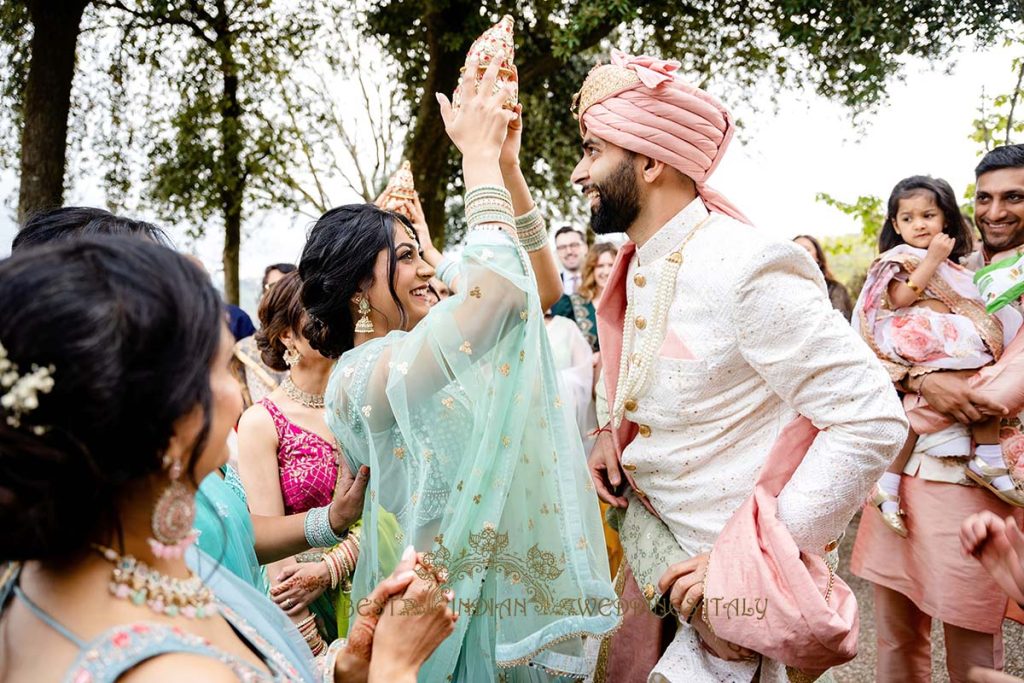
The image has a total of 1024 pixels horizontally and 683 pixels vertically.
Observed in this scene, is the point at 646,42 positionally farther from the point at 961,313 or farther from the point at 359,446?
the point at 359,446

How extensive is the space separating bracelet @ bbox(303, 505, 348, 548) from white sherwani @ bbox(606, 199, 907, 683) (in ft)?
3.02

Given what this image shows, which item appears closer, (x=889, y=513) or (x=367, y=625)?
(x=367, y=625)

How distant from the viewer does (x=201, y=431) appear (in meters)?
1.21

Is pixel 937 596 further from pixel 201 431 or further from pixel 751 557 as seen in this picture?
pixel 201 431

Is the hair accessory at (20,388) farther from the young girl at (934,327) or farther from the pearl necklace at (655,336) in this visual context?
the young girl at (934,327)

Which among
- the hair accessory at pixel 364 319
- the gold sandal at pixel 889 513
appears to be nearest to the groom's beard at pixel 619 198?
the hair accessory at pixel 364 319

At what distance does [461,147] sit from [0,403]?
129 cm

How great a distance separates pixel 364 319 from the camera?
2.48 metres

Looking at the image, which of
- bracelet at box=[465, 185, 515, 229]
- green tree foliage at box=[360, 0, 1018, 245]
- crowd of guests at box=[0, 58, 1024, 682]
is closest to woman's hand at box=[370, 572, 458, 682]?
crowd of guests at box=[0, 58, 1024, 682]

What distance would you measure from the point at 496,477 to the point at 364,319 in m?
0.72

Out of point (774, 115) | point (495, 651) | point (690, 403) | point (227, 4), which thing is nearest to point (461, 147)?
point (690, 403)

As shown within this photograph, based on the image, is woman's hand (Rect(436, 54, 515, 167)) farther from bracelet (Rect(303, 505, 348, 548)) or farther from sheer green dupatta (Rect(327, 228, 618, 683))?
bracelet (Rect(303, 505, 348, 548))

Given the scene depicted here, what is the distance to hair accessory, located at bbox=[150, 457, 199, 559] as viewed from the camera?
4.00 ft

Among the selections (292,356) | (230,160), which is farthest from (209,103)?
(292,356)
